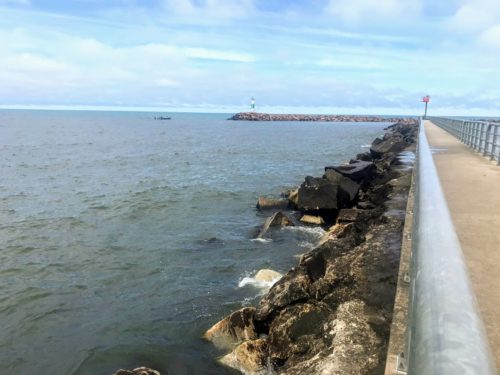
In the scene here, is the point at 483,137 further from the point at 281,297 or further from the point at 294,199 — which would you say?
the point at 281,297

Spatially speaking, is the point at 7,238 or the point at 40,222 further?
the point at 40,222

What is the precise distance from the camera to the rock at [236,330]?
6.43 metres

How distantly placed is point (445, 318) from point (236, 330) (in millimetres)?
5567

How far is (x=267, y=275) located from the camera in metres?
9.09

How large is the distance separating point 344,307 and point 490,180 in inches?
242

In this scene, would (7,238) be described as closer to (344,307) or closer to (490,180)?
(344,307)

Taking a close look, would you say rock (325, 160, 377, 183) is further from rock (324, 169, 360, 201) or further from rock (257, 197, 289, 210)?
rock (257, 197, 289, 210)

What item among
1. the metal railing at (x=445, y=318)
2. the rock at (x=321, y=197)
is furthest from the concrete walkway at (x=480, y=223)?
the rock at (x=321, y=197)

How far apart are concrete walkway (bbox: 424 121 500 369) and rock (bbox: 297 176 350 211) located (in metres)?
3.18

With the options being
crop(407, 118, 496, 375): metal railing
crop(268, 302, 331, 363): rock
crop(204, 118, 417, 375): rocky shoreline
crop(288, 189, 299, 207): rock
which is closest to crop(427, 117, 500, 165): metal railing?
crop(204, 118, 417, 375): rocky shoreline

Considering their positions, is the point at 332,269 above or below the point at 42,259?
above

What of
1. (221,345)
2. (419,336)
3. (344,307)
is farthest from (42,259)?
(419,336)

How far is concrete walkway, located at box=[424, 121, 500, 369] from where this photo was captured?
11.6 ft

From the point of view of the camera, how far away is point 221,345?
6539 mm
